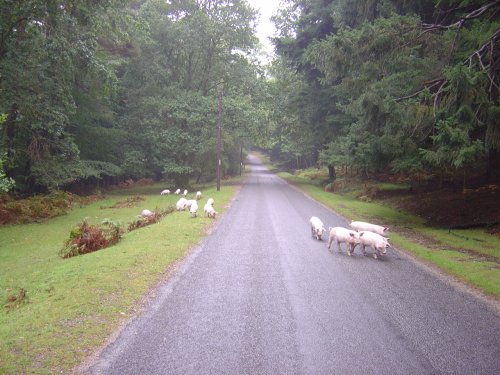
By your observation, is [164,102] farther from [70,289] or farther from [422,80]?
[70,289]

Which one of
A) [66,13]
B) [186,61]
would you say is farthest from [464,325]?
[186,61]

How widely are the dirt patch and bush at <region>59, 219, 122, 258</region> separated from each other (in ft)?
44.1

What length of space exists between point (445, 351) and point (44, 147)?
22.9 metres

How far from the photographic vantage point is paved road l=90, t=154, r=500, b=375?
203 inches

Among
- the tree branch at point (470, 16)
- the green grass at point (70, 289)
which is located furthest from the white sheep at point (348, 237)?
the tree branch at point (470, 16)

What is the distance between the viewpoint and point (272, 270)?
9.76 m

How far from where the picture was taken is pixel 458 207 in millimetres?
19562

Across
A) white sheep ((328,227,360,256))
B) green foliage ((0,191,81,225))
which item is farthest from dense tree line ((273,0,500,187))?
green foliage ((0,191,81,225))

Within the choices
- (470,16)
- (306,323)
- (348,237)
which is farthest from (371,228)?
(470,16)

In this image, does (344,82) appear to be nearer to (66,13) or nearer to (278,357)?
(66,13)

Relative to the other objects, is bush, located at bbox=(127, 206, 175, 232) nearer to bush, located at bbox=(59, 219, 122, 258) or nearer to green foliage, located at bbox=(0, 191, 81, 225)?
bush, located at bbox=(59, 219, 122, 258)

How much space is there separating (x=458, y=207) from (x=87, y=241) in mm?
16728

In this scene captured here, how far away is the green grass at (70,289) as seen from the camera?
17.5ft

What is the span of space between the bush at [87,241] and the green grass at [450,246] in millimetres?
9691
